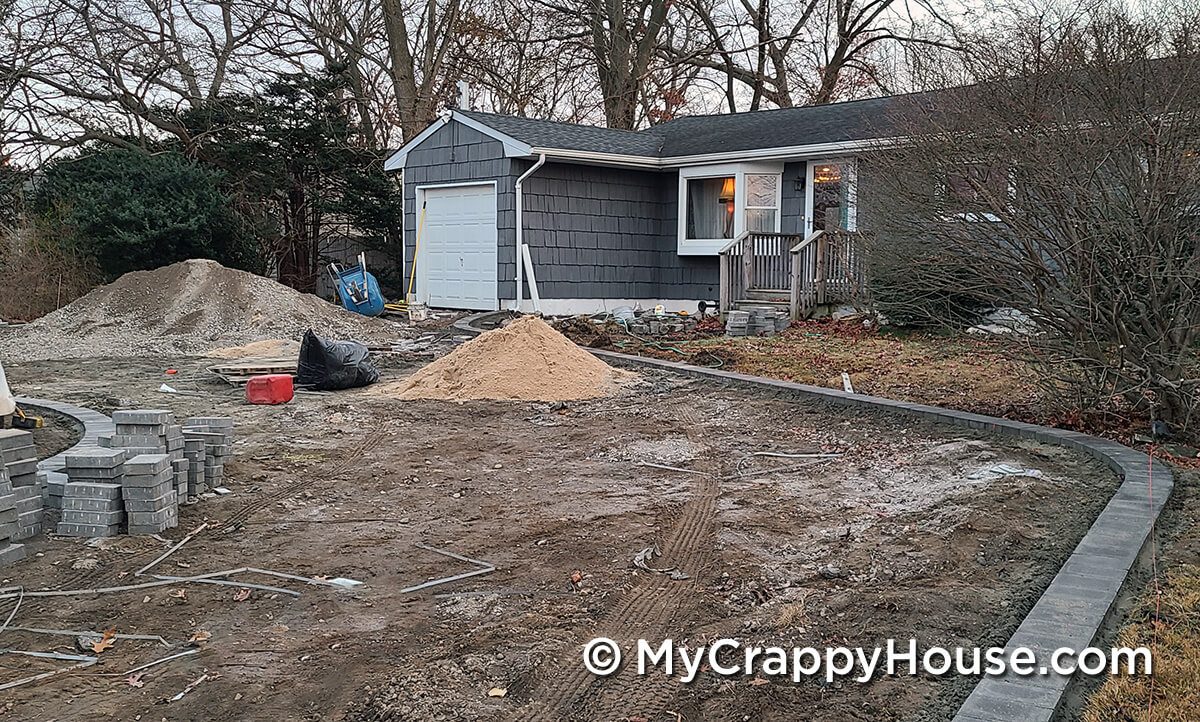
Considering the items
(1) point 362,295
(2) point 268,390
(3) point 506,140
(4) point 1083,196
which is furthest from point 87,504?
(1) point 362,295

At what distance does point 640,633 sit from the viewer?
3680 millimetres

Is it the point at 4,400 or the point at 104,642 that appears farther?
the point at 4,400

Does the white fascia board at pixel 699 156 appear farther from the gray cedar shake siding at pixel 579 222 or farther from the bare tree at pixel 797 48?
the bare tree at pixel 797 48

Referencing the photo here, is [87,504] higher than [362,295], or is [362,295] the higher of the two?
[362,295]

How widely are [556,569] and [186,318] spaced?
41.5 ft

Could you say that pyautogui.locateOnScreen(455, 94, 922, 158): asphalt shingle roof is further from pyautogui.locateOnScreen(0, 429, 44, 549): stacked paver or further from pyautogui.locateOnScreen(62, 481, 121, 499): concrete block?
pyautogui.locateOnScreen(0, 429, 44, 549): stacked paver

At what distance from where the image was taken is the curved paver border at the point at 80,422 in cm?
573

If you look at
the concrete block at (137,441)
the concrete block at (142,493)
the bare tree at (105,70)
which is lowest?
the concrete block at (142,493)

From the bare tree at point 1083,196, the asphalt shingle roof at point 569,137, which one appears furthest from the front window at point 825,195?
the bare tree at point 1083,196

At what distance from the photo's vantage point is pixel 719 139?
18.0 metres

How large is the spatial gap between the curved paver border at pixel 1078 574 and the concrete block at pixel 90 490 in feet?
12.9

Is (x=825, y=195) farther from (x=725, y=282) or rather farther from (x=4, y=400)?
(x=4, y=400)

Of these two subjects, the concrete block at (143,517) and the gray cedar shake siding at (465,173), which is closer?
the concrete block at (143,517)

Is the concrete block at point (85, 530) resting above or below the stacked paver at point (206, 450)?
below
